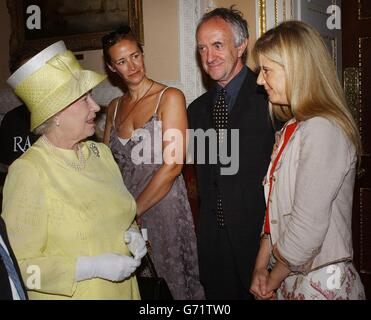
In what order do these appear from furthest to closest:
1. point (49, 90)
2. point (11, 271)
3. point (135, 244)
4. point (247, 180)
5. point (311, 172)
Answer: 1. point (247, 180)
2. point (135, 244)
3. point (49, 90)
4. point (311, 172)
5. point (11, 271)

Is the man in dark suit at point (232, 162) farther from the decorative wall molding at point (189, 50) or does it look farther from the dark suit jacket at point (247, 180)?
the decorative wall molding at point (189, 50)

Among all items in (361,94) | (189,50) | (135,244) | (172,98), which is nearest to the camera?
(135,244)

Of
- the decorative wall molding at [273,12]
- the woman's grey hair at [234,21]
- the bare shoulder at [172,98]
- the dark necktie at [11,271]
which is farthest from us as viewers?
the decorative wall molding at [273,12]

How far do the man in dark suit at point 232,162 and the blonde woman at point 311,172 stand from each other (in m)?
0.49

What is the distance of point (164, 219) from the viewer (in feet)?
7.87

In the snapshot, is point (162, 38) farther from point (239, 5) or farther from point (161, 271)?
point (161, 271)

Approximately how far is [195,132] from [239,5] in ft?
4.18

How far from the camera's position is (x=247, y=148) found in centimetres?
205

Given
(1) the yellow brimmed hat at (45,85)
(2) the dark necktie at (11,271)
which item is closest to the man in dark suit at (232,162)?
(1) the yellow brimmed hat at (45,85)

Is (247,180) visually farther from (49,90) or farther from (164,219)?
(49,90)

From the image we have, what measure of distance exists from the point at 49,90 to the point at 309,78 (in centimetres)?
86

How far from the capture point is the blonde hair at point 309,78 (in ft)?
4.67

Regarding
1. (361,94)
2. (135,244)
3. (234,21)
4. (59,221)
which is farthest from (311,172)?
(361,94)
